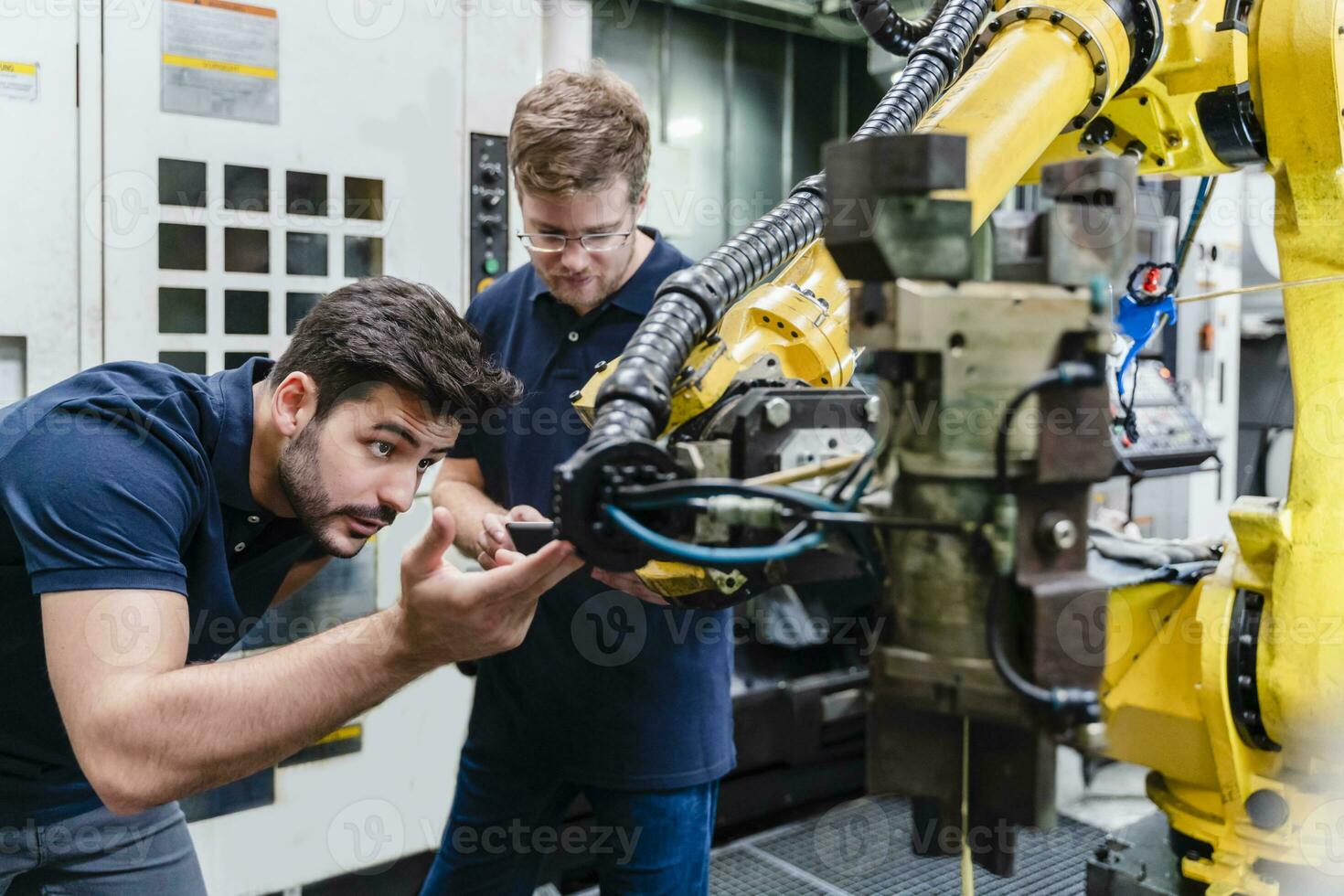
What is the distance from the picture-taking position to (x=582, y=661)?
1.68m

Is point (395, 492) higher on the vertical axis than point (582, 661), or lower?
higher

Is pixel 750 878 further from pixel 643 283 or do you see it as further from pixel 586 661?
pixel 643 283

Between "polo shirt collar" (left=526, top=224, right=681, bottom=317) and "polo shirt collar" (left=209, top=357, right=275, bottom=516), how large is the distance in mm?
549

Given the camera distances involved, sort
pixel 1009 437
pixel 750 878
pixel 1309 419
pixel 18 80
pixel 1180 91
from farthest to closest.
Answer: pixel 750 878
pixel 18 80
pixel 1309 419
pixel 1180 91
pixel 1009 437

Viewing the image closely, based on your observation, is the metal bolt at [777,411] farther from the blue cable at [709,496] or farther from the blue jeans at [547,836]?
the blue jeans at [547,836]

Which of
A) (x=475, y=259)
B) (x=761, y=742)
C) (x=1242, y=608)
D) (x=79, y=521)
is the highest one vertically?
(x=475, y=259)

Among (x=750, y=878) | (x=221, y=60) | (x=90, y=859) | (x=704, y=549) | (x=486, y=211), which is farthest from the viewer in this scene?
(x=750, y=878)

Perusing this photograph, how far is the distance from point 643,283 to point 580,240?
13cm

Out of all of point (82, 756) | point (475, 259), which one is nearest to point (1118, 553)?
point (82, 756)

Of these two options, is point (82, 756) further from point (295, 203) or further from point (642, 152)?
point (295, 203)

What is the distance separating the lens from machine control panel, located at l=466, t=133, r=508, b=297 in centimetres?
249

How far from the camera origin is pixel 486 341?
74.5 inches

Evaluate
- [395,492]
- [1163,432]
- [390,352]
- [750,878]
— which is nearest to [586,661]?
[395,492]

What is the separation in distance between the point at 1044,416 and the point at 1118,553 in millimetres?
763
